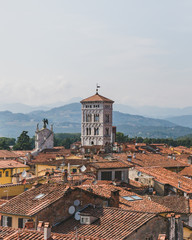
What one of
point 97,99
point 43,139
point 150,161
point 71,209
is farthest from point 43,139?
point 71,209

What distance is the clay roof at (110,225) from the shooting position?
17.2 metres

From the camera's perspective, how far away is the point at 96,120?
128 meters

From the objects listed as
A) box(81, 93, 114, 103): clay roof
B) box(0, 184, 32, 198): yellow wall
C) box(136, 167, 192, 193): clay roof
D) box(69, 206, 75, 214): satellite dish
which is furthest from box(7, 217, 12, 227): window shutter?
box(81, 93, 114, 103): clay roof

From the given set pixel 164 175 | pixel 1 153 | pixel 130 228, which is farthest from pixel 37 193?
pixel 1 153

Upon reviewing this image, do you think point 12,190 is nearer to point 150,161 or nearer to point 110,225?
point 110,225

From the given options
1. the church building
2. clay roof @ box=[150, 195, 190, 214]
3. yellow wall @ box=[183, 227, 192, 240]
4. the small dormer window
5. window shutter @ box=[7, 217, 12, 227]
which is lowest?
yellow wall @ box=[183, 227, 192, 240]

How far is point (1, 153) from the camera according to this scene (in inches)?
3110

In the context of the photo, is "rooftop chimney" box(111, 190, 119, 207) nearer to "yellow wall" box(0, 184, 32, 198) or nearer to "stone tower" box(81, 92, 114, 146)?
"yellow wall" box(0, 184, 32, 198)

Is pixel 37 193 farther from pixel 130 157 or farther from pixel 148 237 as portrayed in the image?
pixel 130 157

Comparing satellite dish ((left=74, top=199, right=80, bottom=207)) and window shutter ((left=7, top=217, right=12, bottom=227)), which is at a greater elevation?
satellite dish ((left=74, top=199, right=80, bottom=207))

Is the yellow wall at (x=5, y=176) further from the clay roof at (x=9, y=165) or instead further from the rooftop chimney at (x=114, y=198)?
the rooftop chimney at (x=114, y=198)

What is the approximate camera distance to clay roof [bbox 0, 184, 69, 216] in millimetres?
19109

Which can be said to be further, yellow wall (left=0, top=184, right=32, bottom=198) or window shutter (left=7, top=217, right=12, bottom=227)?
yellow wall (left=0, top=184, right=32, bottom=198)

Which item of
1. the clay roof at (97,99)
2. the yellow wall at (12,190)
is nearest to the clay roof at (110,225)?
the yellow wall at (12,190)
